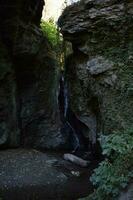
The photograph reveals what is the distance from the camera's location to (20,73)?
1549cm

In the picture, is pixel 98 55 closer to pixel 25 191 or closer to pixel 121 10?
pixel 121 10

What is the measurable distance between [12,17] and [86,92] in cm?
416

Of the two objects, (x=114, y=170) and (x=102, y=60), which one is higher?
(x=102, y=60)

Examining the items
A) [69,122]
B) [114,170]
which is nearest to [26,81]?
[69,122]

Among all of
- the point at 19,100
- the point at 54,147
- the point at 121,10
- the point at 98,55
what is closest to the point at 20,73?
the point at 19,100

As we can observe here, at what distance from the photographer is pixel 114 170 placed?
7148mm

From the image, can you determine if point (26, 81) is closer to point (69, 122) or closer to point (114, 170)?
point (69, 122)

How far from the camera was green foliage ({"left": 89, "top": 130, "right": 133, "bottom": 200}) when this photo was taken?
6.80 metres

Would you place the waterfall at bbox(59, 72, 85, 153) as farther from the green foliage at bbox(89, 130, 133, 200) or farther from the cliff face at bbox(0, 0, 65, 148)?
the green foliage at bbox(89, 130, 133, 200)

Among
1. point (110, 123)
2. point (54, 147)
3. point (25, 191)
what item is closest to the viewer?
point (25, 191)

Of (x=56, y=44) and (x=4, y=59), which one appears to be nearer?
(x=4, y=59)

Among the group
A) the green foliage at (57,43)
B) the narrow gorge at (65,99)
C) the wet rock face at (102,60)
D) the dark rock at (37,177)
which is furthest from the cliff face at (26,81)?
the wet rock face at (102,60)

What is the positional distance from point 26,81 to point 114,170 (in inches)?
360

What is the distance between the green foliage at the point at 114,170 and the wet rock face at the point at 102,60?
3.07m
